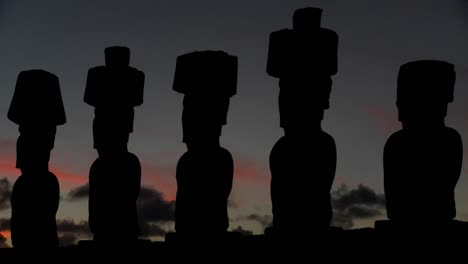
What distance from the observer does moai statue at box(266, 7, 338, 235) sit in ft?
27.6

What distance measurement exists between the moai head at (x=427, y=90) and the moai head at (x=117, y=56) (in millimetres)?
4084

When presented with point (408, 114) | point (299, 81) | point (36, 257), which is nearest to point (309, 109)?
point (299, 81)

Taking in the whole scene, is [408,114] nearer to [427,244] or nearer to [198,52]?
[427,244]

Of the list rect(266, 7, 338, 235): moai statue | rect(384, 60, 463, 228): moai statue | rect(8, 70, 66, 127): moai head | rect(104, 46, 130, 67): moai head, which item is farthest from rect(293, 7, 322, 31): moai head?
rect(8, 70, 66, 127): moai head

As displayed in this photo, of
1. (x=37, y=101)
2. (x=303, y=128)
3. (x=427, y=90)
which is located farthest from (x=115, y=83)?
(x=427, y=90)

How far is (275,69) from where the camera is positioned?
29.5 ft

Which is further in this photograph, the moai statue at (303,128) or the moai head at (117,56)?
the moai head at (117,56)

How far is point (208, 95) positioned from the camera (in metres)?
9.74

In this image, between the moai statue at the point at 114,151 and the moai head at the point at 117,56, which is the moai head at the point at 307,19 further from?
the moai head at the point at 117,56

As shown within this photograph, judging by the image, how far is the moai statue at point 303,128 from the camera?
27.6 ft

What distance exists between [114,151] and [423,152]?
421cm

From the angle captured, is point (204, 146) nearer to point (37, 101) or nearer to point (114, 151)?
point (114, 151)

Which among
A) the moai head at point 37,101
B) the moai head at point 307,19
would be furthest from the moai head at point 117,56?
the moai head at point 307,19

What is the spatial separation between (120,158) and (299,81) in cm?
281
